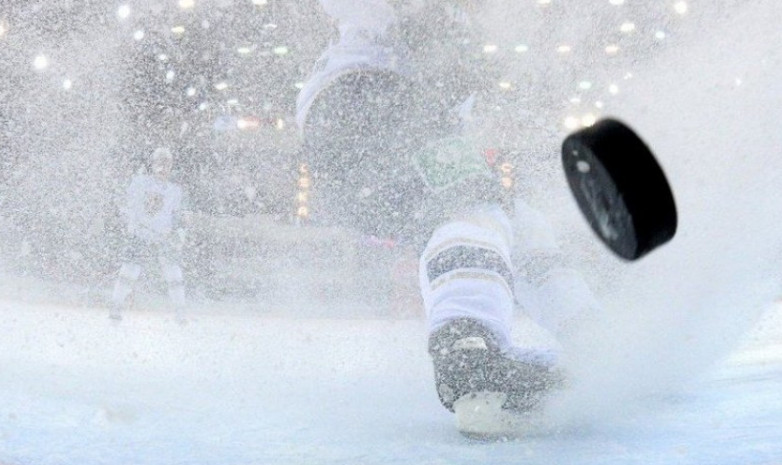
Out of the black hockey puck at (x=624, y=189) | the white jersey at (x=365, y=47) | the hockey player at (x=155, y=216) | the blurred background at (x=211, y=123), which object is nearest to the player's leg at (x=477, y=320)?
the white jersey at (x=365, y=47)

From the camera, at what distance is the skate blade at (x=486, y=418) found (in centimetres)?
136

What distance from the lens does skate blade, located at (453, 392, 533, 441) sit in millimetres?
1363

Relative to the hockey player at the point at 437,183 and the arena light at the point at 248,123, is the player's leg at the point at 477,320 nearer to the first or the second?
the hockey player at the point at 437,183

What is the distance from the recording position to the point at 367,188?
6.05ft

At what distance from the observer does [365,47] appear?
194 centimetres

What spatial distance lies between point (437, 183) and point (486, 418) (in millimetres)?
474

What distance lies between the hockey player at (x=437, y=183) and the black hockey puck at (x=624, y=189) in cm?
54

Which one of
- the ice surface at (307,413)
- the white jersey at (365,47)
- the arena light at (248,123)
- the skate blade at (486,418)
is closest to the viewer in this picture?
the ice surface at (307,413)

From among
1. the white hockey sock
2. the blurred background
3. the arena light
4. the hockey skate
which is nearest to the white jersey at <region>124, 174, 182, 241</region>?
the blurred background

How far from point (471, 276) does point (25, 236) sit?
606 cm

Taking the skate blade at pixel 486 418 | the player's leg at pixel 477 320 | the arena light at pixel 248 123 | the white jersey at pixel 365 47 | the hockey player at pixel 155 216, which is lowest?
the skate blade at pixel 486 418

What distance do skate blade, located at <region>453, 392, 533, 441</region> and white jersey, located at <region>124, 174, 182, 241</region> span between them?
15.0 ft

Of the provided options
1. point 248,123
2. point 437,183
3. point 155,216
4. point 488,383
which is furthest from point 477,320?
point 248,123

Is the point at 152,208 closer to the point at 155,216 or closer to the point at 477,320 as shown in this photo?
the point at 155,216
